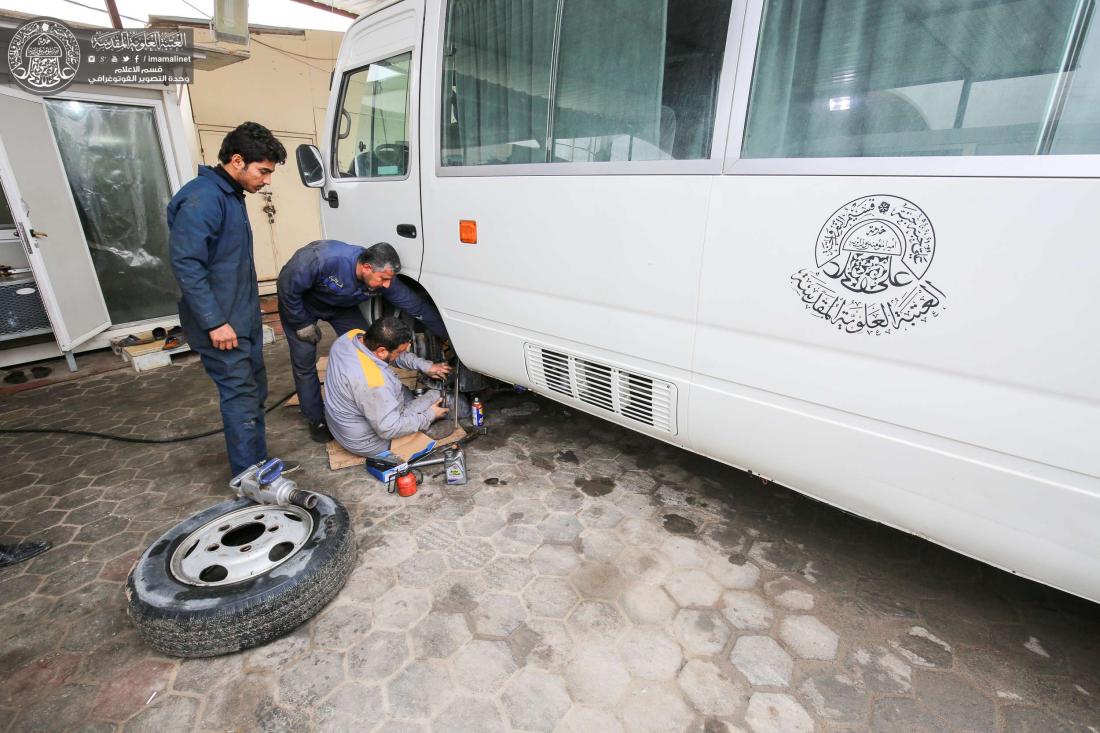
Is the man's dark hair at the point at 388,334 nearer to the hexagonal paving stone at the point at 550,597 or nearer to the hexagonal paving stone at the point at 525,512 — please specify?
the hexagonal paving stone at the point at 525,512

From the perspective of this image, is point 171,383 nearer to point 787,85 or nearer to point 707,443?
point 707,443

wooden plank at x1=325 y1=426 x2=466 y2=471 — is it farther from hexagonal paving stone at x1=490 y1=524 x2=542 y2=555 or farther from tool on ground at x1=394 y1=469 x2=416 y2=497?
hexagonal paving stone at x1=490 y1=524 x2=542 y2=555

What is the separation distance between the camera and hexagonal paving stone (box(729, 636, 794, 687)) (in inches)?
67.4

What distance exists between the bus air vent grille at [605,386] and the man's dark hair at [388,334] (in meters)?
0.78

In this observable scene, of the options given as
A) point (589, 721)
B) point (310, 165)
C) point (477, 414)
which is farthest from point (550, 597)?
point (310, 165)

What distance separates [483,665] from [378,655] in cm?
37

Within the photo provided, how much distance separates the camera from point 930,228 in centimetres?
136

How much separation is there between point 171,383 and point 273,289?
366 cm

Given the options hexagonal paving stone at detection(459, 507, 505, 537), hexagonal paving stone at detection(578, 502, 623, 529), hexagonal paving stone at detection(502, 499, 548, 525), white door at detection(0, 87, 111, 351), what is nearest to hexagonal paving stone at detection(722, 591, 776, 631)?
hexagonal paving stone at detection(578, 502, 623, 529)

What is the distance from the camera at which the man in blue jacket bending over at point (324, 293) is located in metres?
2.88

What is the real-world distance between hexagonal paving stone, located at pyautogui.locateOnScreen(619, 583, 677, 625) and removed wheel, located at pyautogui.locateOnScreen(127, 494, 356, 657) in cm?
115

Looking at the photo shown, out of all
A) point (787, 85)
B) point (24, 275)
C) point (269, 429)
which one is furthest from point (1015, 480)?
point (24, 275)

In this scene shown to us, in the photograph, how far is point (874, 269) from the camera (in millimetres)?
1458

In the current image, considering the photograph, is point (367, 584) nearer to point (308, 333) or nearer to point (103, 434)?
point (308, 333)
